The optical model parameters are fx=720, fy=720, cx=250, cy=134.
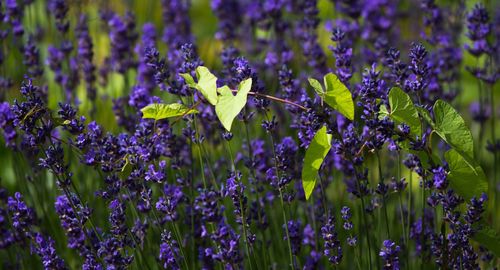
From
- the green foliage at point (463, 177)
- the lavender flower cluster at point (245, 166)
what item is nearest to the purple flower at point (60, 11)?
the lavender flower cluster at point (245, 166)

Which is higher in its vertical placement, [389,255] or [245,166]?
[245,166]

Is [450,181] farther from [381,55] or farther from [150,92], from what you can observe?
[150,92]

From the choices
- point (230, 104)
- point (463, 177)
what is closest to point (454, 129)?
point (463, 177)

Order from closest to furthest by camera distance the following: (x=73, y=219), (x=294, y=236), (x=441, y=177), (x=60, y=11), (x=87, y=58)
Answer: (x=441, y=177) < (x=73, y=219) < (x=294, y=236) < (x=60, y=11) < (x=87, y=58)

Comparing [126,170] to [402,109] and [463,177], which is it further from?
[463,177]

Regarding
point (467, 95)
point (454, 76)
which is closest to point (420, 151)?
point (454, 76)

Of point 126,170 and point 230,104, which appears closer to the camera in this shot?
point 230,104

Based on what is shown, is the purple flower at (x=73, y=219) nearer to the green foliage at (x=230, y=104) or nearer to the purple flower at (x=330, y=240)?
the green foliage at (x=230, y=104)
